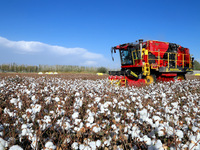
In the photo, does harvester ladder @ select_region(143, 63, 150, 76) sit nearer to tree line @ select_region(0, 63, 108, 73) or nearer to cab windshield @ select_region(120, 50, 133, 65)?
cab windshield @ select_region(120, 50, 133, 65)

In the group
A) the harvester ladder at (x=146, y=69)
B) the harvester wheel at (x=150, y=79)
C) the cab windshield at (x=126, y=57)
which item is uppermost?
the cab windshield at (x=126, y=57)

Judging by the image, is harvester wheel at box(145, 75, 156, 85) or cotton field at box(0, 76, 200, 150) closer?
cotton field at box(0, 76, 200, 150)

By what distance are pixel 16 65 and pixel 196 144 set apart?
3971cm

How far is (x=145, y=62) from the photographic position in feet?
37.9

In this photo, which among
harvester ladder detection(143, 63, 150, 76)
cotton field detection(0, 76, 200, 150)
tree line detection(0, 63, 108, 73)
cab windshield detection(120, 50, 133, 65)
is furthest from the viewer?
tree line detection(0, 63, 108, 73)

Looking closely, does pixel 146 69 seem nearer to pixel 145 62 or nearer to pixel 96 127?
pixel 145 62

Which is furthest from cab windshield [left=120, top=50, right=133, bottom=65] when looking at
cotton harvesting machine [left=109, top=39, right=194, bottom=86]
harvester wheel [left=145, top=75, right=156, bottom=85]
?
harvester wheel [left=145, top=75, right=156, bottom=85]

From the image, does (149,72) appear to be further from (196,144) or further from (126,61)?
(196,144)

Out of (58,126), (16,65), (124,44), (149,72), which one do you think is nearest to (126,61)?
(124,44)

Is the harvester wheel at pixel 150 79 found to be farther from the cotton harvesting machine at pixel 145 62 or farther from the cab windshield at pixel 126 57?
the cab windshield at pixel 126 57

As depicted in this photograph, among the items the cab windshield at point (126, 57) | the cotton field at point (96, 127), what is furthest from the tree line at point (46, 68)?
the cotton field at point (96, 127)

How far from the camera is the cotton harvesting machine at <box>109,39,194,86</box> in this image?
11062 millimetres

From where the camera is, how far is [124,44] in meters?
12.3

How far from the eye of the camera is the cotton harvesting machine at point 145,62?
1106 cm
